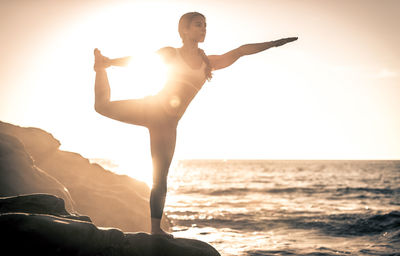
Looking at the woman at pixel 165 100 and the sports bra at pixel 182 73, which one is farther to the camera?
the sports bra at pixel 182 73

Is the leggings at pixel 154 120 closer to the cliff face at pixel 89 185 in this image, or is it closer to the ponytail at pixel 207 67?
the ponytail at pixel 207 67

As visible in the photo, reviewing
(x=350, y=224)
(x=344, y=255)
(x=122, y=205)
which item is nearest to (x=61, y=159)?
(x=122, y=205)

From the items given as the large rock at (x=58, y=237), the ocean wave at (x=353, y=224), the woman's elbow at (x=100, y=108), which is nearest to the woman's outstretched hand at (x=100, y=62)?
the woman's elbow at (x=100, y=108)

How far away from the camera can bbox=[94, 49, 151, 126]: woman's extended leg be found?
14.5 ft

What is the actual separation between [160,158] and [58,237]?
4.91 feet

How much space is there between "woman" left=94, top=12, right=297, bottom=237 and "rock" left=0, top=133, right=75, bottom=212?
3.50 m

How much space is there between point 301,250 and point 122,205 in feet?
19.9

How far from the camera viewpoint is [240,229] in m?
17.0

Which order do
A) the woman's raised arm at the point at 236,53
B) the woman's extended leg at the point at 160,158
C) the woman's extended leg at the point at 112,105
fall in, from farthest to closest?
the woman's raised arm at the point at 236,53 → the woman's extended leg at the point at 160,158 → the woman's extended leg at the point at 112,105

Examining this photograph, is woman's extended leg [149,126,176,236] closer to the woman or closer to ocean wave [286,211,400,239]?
the woman

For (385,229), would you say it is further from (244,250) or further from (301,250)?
(244,250)

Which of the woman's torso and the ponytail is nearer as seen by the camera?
the woman's torso

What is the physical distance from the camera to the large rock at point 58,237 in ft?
12.1

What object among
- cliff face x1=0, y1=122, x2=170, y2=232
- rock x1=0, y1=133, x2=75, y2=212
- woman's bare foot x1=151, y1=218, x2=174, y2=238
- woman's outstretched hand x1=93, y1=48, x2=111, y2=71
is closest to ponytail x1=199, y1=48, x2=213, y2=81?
woman's outstretched hand x1=93, y1=48, x2=111, y2=71
